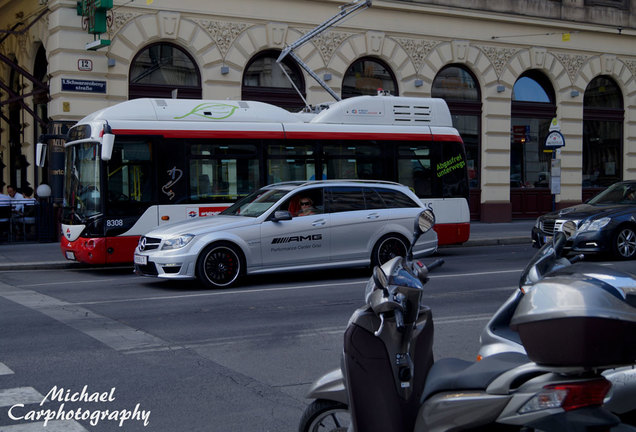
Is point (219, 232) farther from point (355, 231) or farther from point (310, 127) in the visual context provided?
point (310, 127)

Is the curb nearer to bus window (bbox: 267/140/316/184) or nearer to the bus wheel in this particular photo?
bus window (bbox: 267/140/316/184)

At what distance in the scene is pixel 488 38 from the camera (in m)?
27.1

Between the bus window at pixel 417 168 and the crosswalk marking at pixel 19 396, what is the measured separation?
1189cm

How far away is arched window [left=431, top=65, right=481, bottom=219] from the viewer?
2652 centimetres

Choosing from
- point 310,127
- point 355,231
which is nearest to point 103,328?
point 355,231

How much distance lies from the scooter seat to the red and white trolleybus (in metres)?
11.3

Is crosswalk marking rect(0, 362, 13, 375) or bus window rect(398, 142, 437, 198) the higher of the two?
bus window rect(398, 142, 437, 198)

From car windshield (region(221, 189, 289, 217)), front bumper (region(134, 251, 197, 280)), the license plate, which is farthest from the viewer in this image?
car windshield (region(221, 189, 289, 217))

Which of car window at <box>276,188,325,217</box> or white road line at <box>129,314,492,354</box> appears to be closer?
white road line at <box>129,314,492,354</box>

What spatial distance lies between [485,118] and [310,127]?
12.4 metres

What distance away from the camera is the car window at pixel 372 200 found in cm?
1371

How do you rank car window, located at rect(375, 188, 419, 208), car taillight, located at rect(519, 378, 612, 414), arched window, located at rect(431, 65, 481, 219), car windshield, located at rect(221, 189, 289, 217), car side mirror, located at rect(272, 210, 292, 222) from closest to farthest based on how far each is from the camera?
car taillight, located at rect(519, 378, 612, 414) → car side mirror, located at rect(272, 210, 292, 222) → car windshield, located at rect(221, 189, 289, 217) → car window, located at rect(375, 188, 419, 208) → arched window, located at rect(431, 65, 481, 219)

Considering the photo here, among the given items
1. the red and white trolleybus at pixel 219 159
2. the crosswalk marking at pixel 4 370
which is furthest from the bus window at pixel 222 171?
the crosswalk marking at pixel 4 370

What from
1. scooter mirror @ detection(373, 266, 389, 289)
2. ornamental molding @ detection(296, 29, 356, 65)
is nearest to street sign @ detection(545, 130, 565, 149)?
ornamental molding @ detection(296, 29, 356, 65)
